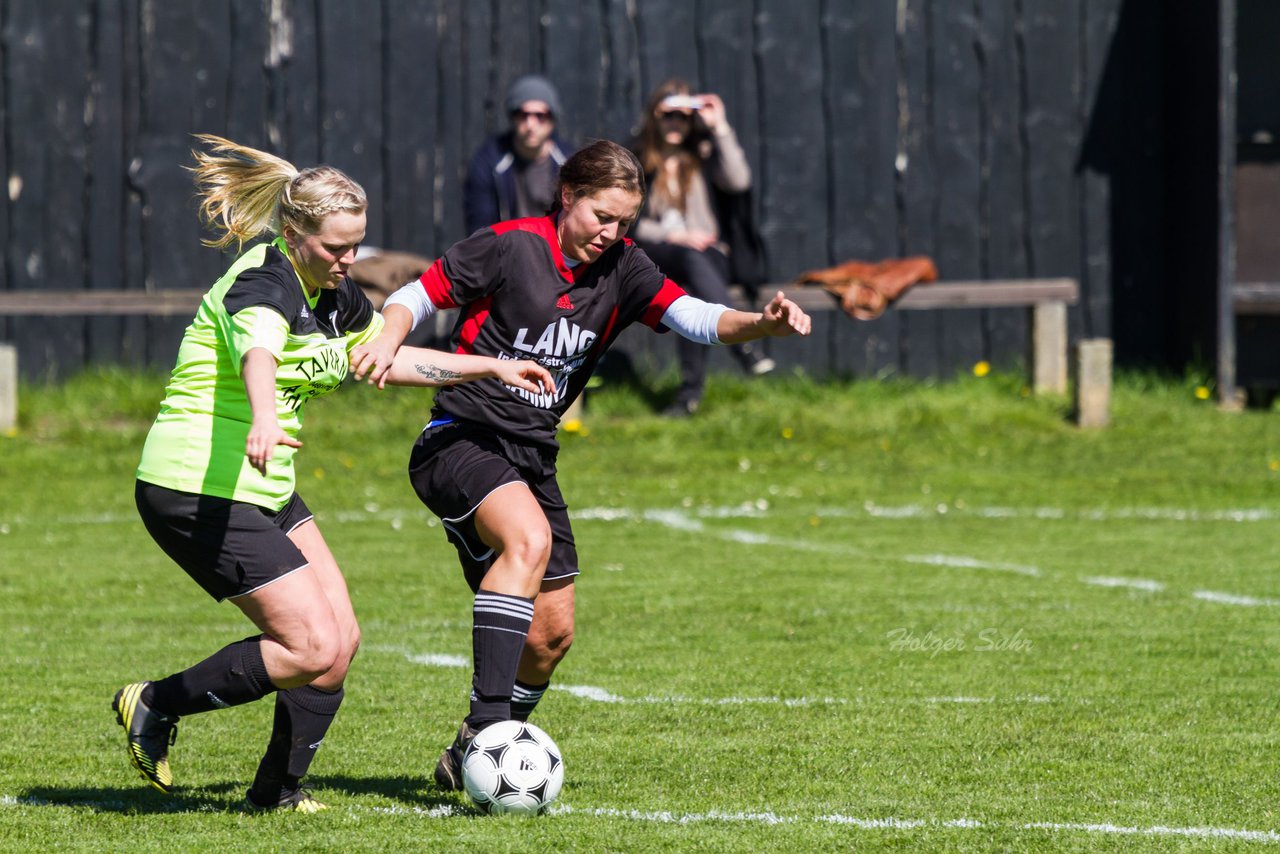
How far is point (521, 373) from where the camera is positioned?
4.79 meters

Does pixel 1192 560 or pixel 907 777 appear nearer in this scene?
pixel 907 777

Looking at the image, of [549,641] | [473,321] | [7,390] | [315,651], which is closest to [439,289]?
[473,321]

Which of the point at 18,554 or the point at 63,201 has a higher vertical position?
the point at 63,201

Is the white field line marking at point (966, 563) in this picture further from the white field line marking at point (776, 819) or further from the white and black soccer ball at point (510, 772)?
the white and black soccer ball at point (510, 772)

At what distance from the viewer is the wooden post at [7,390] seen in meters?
12.4

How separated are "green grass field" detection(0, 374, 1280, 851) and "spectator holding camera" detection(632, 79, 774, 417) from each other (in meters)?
1.25

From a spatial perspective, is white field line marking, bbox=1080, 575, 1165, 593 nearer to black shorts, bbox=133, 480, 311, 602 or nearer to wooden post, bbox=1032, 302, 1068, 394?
black shorts, bbox=133, 480, 311, 602

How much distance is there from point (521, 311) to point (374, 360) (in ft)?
2.10

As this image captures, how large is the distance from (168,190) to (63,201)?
82cm

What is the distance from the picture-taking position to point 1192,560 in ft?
28.5

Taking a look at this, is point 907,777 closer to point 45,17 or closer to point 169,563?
point 169,563

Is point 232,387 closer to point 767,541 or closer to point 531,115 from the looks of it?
point 767,541

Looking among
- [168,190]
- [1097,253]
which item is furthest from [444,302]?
[1097,253]

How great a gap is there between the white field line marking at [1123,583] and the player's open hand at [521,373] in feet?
13.5
